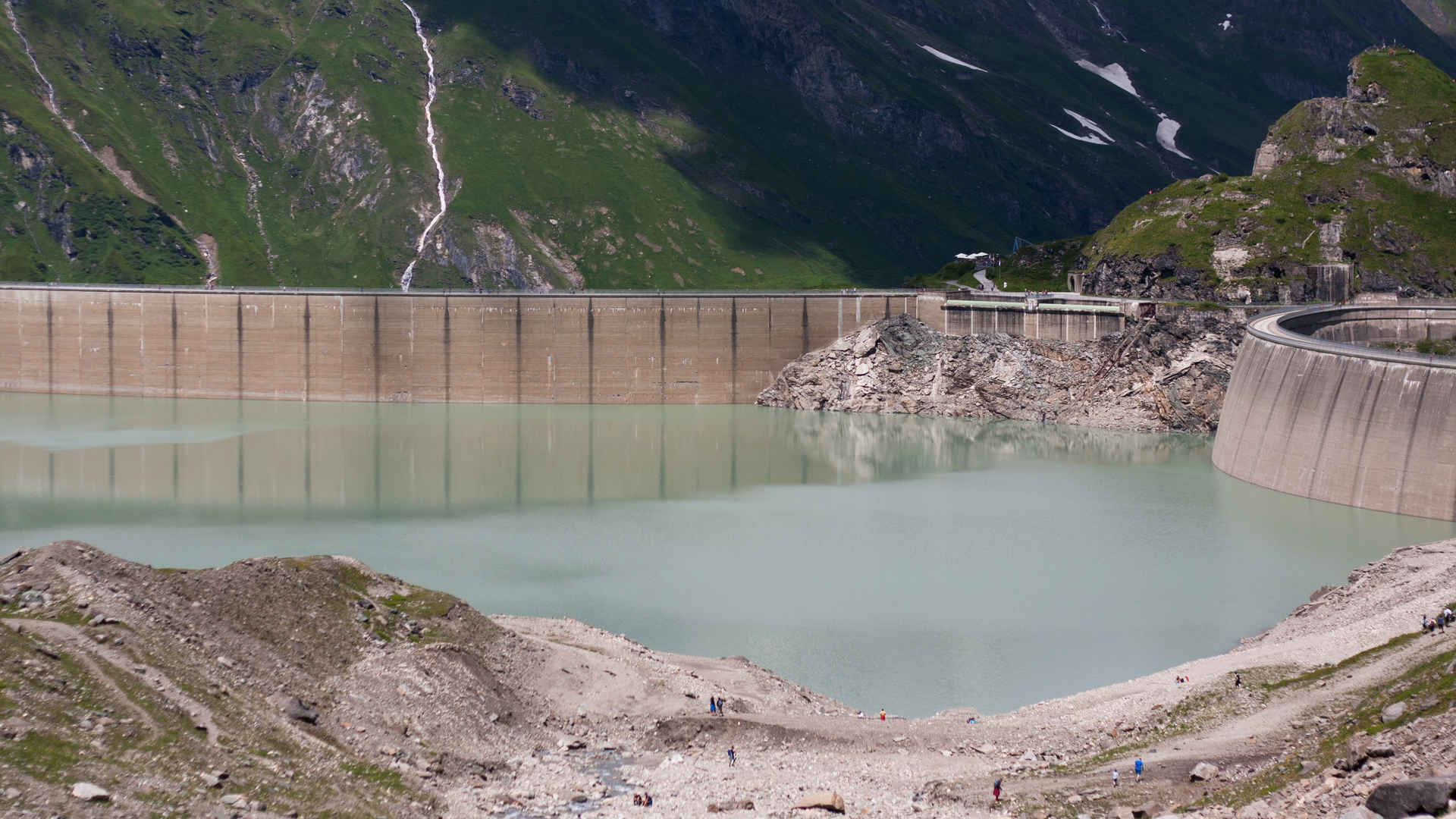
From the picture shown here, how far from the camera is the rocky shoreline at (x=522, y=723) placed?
22000 mm

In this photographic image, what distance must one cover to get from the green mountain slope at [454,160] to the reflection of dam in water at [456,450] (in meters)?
58.7

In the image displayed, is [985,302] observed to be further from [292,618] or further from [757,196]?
[757,196]

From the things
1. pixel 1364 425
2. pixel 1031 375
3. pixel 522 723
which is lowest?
pixel 522 723

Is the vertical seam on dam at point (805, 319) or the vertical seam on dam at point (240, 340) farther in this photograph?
the vertical seam on dam at point (240, 340)

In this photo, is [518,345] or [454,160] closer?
[518,345]

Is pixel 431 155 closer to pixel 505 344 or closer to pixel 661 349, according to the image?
pixel 505 344

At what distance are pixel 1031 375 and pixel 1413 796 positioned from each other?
7342cm

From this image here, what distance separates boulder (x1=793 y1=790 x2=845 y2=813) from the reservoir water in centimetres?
946

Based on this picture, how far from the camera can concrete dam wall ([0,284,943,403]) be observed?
97.4m

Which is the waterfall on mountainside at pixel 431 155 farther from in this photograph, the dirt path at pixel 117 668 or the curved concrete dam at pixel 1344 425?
the dirt path at pixel 117 668

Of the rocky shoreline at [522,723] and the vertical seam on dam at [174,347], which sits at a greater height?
the vertical seam on dam at [174,347]

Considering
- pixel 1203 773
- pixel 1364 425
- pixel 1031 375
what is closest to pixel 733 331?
pixel 1031 375

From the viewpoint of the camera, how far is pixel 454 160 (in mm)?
165000

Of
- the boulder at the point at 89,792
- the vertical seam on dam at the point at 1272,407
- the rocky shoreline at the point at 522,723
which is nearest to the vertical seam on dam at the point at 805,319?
the vertical seam on dam at the point at 1272,407
